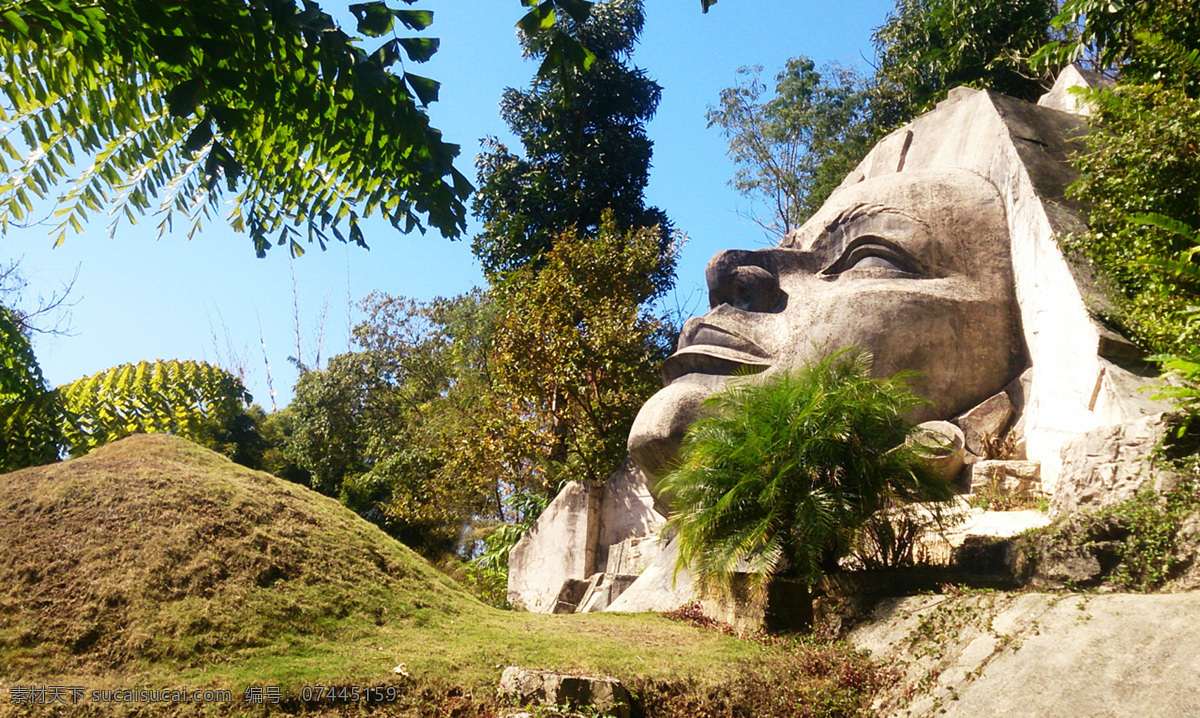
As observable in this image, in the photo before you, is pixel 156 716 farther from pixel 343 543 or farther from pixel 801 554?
pixel 801 554

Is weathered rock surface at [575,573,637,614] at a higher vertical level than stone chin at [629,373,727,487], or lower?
lower

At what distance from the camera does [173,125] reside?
4.12 m

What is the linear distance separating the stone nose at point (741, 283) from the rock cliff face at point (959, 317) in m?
0.01

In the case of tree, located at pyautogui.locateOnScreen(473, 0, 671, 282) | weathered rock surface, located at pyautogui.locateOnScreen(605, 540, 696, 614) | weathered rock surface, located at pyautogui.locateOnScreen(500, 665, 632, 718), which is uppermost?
tree, located at pyautogui.locateOnScreen(473, 0, 671, 282)

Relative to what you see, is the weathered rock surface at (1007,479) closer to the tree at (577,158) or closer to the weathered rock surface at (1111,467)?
the weathered rock surface at (1111,467)

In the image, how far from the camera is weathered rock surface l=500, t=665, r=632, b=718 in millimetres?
4480

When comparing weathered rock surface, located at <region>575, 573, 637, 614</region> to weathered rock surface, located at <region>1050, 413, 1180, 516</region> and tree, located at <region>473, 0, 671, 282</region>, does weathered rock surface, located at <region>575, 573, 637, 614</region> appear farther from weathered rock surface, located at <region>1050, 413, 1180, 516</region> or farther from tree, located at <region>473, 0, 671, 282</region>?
tree, located at <region>473, 0, 671, 282</region>

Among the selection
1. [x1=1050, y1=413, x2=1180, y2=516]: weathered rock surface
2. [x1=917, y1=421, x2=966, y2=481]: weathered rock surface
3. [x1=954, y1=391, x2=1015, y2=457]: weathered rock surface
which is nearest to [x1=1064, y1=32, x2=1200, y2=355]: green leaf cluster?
[x1=1050, y1=413, x2=1180, y2=516]: weathered rock surface

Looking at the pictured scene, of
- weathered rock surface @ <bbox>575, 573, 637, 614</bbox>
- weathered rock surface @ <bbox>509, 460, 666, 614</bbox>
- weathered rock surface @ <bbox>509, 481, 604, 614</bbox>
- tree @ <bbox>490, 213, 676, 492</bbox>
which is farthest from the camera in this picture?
tree @ <bbox>490, 213, 676, 492</bbox>

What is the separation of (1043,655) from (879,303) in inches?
191

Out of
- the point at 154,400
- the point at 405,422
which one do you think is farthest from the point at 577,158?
the point at 154,400

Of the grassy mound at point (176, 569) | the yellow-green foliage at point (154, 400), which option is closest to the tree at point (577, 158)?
the yellow-green foliage at point (154, 400)

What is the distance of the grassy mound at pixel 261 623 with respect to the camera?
4.44m

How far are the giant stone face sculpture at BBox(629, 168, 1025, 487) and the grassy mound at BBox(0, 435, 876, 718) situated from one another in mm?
3381
